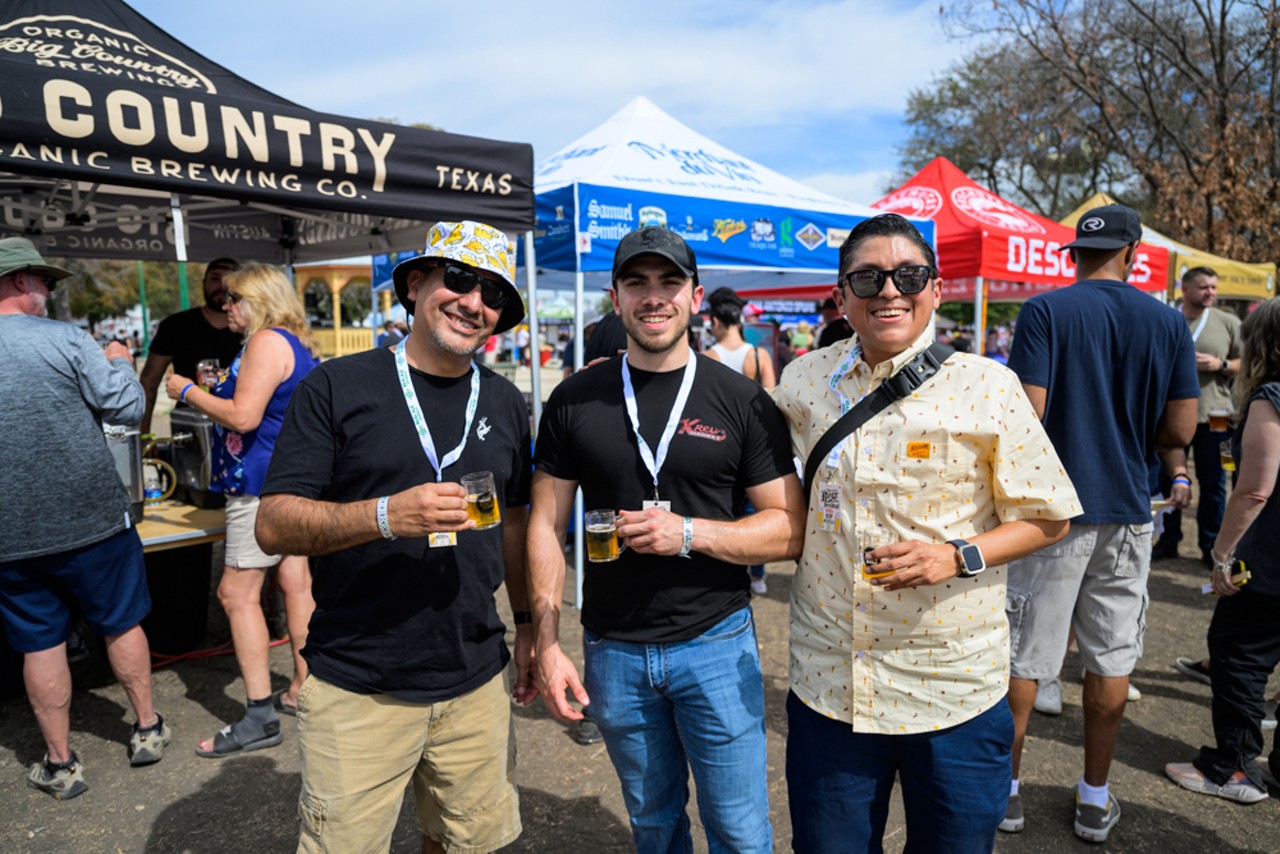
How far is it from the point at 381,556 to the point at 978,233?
7.17m

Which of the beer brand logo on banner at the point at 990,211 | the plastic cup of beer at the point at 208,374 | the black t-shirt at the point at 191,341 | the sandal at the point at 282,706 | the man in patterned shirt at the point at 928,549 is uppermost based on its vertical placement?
the beer brand logo on banner at the point at 990,211

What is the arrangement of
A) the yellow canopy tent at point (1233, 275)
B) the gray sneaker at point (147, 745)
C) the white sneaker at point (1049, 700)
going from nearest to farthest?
the gray sneaker at point (147, 745) → the white sneaker at point (1049, 700) → the yellow canopy tent at point (1233, 275)

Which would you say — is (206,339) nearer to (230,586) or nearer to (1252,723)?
(230,586)

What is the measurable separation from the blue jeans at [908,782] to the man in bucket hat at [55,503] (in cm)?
285

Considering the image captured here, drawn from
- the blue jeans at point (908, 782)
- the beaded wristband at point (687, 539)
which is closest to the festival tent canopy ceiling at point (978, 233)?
the blue jeans at point (908, 782)

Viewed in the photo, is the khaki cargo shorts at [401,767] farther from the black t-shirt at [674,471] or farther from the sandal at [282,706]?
the sandal at [282,706]

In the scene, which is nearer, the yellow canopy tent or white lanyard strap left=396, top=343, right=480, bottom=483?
white lanyard strap left=396, top=343, right=480, bottom=483

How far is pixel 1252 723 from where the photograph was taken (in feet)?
9.62

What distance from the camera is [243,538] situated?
3.44 m

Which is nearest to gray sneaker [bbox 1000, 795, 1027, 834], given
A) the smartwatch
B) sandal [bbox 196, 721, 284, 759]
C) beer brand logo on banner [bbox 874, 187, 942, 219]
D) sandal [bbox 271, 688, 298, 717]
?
the smartwatch

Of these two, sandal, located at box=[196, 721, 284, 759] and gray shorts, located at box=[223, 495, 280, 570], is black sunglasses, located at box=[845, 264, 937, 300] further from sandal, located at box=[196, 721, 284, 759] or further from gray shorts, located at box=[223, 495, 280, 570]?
sandal, located at box=[196, 721, 284, 759]

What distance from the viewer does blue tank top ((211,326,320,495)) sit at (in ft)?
11.0

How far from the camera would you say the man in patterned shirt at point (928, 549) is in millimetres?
1725

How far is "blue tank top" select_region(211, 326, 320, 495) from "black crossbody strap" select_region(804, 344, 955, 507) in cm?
247
